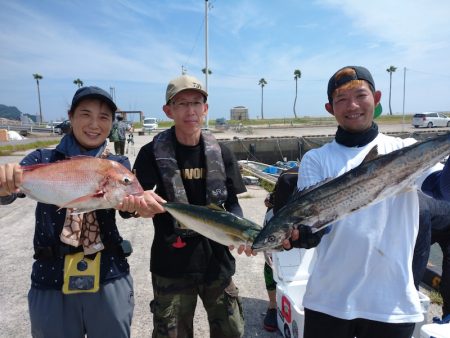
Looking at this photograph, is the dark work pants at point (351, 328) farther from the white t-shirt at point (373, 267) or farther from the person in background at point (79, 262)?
the person in background at point (79, 262)

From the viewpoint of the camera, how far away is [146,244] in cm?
646

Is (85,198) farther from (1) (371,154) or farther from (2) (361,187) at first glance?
(1) (371,154)

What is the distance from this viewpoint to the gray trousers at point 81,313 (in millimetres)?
2379

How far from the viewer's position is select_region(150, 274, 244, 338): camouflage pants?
110 inches

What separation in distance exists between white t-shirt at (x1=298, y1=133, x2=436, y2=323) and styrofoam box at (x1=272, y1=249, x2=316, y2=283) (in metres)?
1.37

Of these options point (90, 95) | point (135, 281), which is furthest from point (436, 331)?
point (135, 281)

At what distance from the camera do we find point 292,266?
12.3 feet

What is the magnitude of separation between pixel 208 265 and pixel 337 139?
4.96ft

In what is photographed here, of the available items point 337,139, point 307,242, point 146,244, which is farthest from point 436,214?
point 146,244

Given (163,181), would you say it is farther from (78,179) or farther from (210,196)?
(78,179)

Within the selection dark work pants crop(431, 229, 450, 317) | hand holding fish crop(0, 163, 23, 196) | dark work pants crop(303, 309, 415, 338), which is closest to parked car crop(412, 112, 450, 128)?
dark work pants crop(431, 229, 450, 317)

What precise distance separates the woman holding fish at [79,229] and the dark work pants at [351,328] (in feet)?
4.73

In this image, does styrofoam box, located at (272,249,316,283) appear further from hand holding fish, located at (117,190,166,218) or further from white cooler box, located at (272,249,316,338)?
hand holding fish, located at (117,190,166,218)

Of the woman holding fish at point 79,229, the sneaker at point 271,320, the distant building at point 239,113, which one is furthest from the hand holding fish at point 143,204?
the distant building at point 239,113
